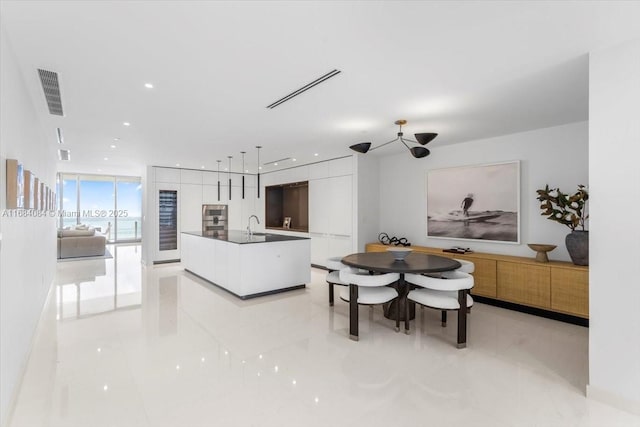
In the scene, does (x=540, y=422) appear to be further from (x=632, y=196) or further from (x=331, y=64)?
(x=331, y=64)

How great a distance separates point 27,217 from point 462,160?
235 inches

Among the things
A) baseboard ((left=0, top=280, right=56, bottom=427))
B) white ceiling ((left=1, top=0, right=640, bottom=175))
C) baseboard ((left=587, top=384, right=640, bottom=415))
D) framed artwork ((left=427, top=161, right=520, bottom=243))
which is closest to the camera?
white ceiling ((left=1, top=0, right=640, bottom=175))

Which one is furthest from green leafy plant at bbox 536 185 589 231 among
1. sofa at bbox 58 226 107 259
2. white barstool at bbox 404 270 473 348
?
sofa at bbox 58 226 107 259

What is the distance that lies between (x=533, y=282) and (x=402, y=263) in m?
1.98

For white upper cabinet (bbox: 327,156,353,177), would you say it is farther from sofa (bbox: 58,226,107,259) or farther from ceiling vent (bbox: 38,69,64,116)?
sofa (bbox: 58,226,107,259)

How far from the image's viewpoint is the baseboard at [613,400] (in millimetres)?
2270

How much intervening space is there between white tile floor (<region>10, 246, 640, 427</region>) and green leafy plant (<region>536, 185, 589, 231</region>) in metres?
1.34

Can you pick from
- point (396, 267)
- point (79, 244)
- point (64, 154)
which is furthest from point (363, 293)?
point (79, 244)

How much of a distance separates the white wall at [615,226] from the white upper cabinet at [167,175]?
336 inches

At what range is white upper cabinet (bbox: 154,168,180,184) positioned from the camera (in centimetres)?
834

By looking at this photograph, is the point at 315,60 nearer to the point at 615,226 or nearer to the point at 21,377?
the point at 615,226

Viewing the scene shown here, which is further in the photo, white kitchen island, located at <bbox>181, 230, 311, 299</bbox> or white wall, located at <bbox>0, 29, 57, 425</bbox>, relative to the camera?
white kitchen island, located at <bbox>181, 230, 311, 299</bbox>

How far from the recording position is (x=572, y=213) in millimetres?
4230

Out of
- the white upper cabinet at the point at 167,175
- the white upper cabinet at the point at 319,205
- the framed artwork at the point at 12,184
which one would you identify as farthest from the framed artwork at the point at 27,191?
the white upper cabinet at the point at 167,175
